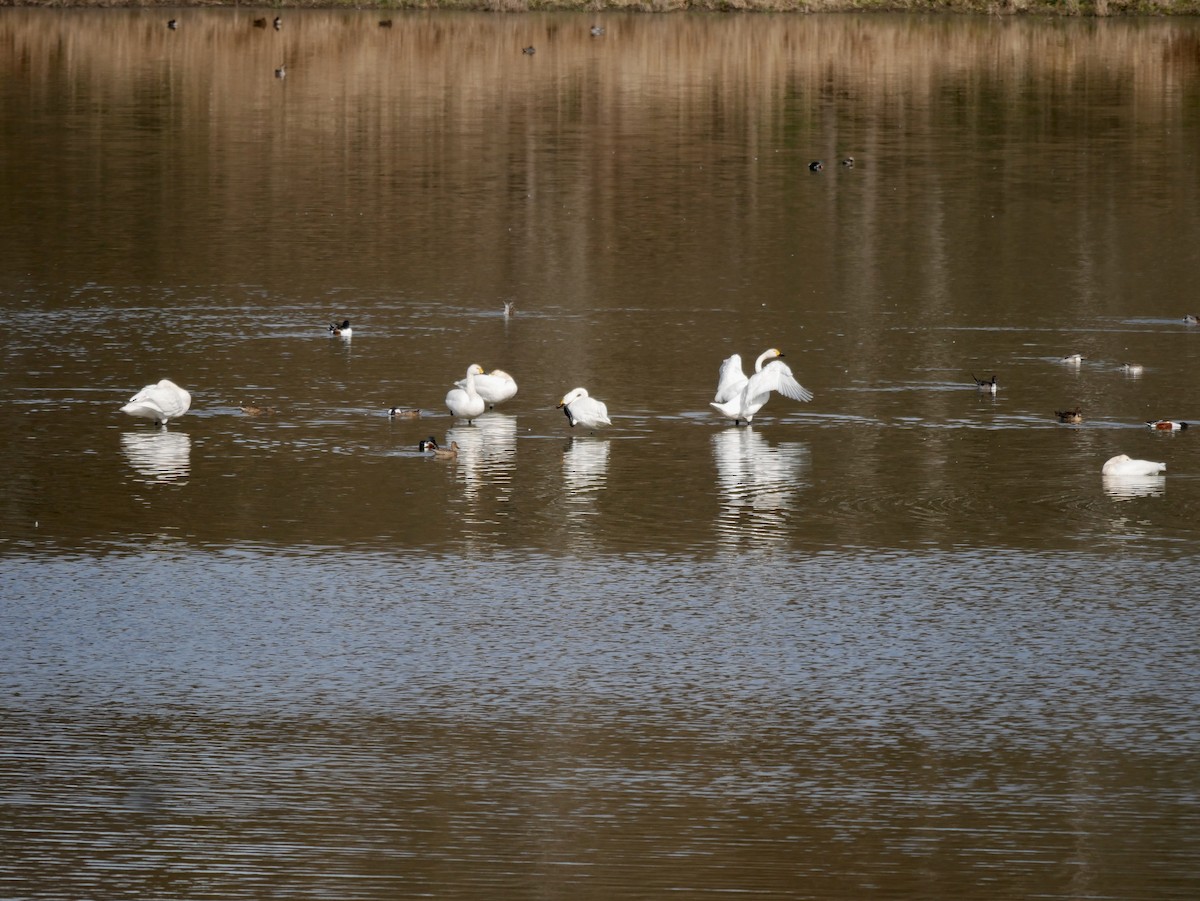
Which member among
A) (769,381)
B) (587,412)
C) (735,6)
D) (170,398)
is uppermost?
(735,6)

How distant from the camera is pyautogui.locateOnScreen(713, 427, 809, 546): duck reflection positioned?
1352cm

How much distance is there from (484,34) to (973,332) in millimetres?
40732

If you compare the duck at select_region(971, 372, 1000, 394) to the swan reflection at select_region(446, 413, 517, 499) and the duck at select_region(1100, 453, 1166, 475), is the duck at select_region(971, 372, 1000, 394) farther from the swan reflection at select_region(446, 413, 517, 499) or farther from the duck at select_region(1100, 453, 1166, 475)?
the swan reflection at select_region(446, 413, 517, 499)

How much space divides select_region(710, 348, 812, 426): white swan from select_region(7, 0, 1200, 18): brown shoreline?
5196 centimetres

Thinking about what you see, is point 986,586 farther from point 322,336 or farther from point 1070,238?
point 1070,238

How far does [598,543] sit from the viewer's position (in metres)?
13.1

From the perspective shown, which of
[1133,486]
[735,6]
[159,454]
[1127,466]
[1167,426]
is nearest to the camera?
[1133,486]

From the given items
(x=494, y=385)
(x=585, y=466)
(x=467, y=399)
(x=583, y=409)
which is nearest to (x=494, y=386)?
(x=494, y=385)

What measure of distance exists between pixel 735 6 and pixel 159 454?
53823 mm

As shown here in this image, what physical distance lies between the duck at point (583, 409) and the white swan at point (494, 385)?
0.85 meters

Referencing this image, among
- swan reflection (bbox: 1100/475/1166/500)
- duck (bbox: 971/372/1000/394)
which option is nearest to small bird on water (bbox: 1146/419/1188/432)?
swan reflection (bbox: 1100/475/1166/500)

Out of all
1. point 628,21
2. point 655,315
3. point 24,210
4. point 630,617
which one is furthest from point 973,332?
point 628,21

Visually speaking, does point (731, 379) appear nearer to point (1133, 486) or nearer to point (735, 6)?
point (1133, 486)

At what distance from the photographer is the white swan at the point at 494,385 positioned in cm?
1672
